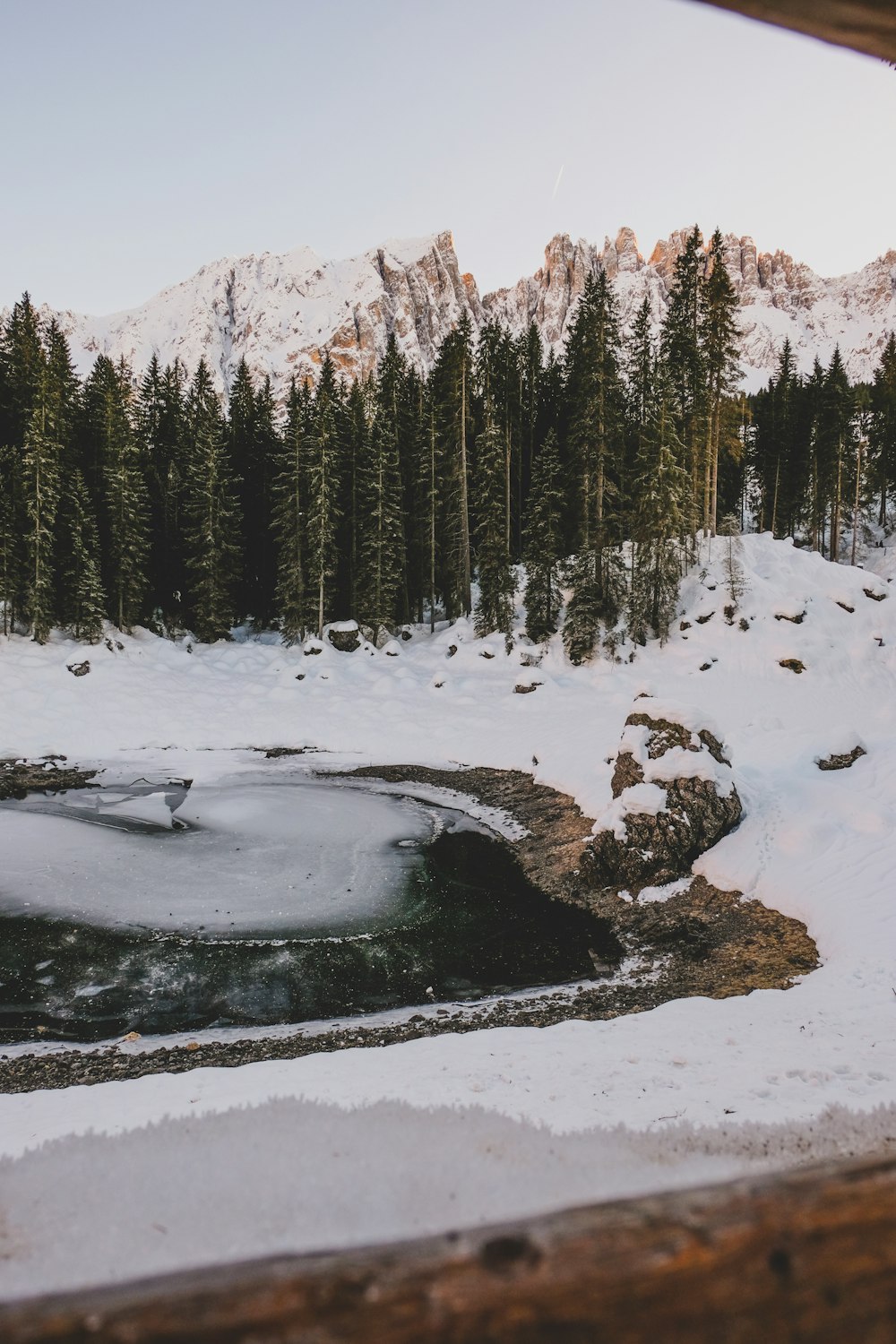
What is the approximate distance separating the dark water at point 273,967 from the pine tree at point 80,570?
2193 cm

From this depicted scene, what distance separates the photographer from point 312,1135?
13.6 ft

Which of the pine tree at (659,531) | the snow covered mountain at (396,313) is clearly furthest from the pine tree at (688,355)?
the snow covered mountain at (396,313)

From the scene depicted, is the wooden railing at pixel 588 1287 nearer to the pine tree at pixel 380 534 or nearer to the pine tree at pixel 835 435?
the pine tree at pixel 380 534

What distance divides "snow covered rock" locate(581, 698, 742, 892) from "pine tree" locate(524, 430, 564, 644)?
54.2ft

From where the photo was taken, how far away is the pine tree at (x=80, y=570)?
2952 cm

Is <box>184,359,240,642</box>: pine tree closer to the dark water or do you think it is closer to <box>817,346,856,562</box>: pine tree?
the dark water

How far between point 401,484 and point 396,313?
523 feet

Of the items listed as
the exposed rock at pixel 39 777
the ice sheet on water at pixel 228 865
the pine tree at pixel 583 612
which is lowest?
the exposed rock at pixel 39 777

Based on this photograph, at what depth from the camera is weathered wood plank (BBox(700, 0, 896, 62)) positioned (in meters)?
1.28

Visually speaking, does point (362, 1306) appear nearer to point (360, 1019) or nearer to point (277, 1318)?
point (277, 1318)

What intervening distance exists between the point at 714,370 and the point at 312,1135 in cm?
3750

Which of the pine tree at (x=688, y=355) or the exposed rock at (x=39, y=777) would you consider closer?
the exposed rock at (x=39, y=777)

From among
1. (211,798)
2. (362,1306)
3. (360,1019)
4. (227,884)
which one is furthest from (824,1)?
(211,798)

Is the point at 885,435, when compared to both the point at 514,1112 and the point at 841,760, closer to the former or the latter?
the point at 841,760
